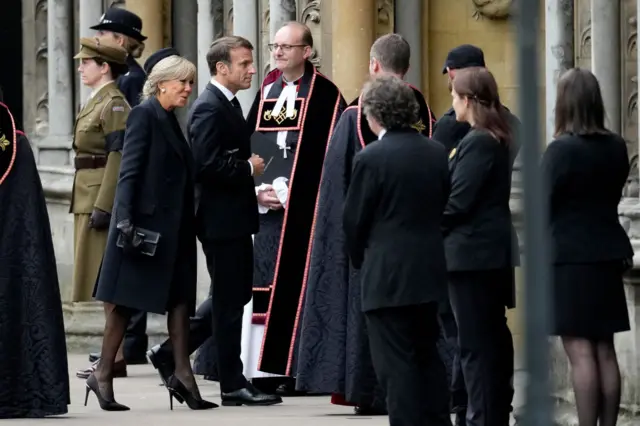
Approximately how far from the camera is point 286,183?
1091cm

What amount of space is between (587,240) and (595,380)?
0.54 metres

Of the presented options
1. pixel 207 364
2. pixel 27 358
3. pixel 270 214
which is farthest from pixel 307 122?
pixel 27 358

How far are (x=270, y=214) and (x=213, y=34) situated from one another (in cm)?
364

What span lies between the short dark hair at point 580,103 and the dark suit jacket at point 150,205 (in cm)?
213

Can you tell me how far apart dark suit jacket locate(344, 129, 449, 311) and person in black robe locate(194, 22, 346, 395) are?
284 centimetres

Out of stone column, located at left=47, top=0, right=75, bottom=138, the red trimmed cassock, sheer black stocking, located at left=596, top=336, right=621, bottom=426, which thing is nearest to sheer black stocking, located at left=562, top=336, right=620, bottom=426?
sheer black stocking, located at left=596, top=336, right=621, bottom=426

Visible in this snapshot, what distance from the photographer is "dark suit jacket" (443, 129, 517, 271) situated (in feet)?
27.8

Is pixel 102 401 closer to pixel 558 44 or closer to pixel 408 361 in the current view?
pixel 408 361

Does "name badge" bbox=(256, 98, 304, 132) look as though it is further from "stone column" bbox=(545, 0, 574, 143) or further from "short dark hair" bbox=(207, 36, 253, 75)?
"stone column" bbox=(545, 0, 574, 143)

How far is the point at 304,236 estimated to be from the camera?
10977 millimetres

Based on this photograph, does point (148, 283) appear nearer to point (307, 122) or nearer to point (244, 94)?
point (307, 122)

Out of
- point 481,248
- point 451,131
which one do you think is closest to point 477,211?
point 481,248

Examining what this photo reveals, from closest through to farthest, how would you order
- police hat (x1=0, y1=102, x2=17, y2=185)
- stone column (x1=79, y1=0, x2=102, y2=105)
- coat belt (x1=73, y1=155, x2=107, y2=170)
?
police hat (x1=0, y1=102, x2=17, y2=185), coat belt (x1=73, y1=155, x2=107, y2=170), stone column (x1=79, y1=0, x2=102, y2=105)

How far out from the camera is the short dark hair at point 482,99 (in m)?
8.59
